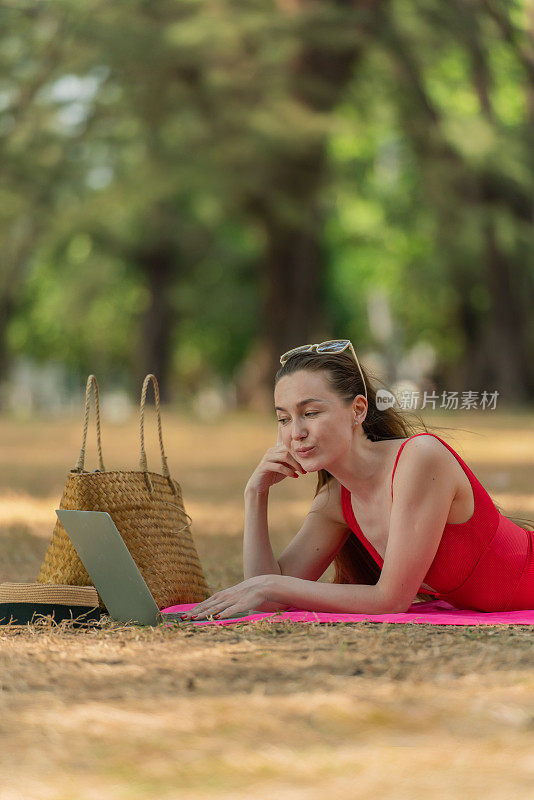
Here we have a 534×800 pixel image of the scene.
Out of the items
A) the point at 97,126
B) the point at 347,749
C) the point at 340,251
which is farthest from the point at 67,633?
the point at 340,251

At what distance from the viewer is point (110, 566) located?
383 cm

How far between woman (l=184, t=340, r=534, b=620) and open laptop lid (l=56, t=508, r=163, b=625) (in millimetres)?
214

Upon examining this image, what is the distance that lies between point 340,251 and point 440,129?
14306mm

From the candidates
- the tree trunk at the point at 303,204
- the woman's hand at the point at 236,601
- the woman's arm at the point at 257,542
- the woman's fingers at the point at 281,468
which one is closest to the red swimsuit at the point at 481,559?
the woman's fingers at the point at 281,468

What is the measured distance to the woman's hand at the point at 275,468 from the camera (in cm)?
401

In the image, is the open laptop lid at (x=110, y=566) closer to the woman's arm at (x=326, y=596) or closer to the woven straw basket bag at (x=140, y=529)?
the woven straw basket bag at (x=140, y=529)

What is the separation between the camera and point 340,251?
1328 inches

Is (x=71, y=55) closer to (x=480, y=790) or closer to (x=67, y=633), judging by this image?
(x=67, y=633)

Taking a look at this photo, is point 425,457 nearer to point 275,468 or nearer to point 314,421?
point 314,421

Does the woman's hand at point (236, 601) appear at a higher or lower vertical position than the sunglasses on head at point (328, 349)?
lower

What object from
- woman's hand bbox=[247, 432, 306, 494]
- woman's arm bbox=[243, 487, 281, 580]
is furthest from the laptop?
woman's hand bbox=[247, 432, 306, 494]

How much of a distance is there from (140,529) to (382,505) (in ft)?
3.12

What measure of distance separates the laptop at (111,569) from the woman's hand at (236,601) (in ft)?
0.15

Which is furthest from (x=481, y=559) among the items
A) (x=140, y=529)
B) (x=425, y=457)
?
(x=140, y=529)
